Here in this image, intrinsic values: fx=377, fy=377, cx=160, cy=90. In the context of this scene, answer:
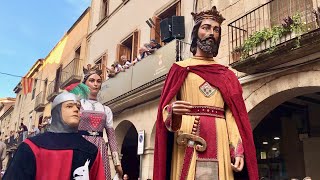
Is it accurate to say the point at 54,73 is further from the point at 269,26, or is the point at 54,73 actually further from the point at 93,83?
the point at 93,83

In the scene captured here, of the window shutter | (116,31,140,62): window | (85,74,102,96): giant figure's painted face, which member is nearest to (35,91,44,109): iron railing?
(116,31,140,62): window

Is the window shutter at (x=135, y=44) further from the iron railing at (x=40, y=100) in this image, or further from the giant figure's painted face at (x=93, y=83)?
the iron railing at (x=40, y=100)

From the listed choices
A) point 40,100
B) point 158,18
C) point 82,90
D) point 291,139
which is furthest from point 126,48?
point 40,100

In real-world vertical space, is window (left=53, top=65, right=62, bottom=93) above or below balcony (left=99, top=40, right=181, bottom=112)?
above

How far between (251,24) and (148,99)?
162 inches

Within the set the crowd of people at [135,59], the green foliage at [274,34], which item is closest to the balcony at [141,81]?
the crowd of people at [135,59]

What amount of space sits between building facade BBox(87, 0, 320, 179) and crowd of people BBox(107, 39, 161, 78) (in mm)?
201

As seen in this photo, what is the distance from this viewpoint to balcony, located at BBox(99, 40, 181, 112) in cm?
991

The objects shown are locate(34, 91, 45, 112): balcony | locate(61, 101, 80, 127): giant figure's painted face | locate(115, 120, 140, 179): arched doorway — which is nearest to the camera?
locate(61, 101, 80, 127): giant figure's painted face

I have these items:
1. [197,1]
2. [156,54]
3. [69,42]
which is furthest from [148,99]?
[69,42]

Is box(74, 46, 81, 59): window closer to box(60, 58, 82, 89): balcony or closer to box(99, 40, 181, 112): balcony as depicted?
box(60, 58, 82, 89): balcony

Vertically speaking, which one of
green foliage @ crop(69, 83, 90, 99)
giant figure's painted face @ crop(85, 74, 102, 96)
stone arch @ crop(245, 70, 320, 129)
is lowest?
green foliage @ crop(69, 83, 90, 99)

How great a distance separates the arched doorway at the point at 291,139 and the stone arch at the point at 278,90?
178 centimetres

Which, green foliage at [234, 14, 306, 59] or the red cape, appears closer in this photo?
the red cape
